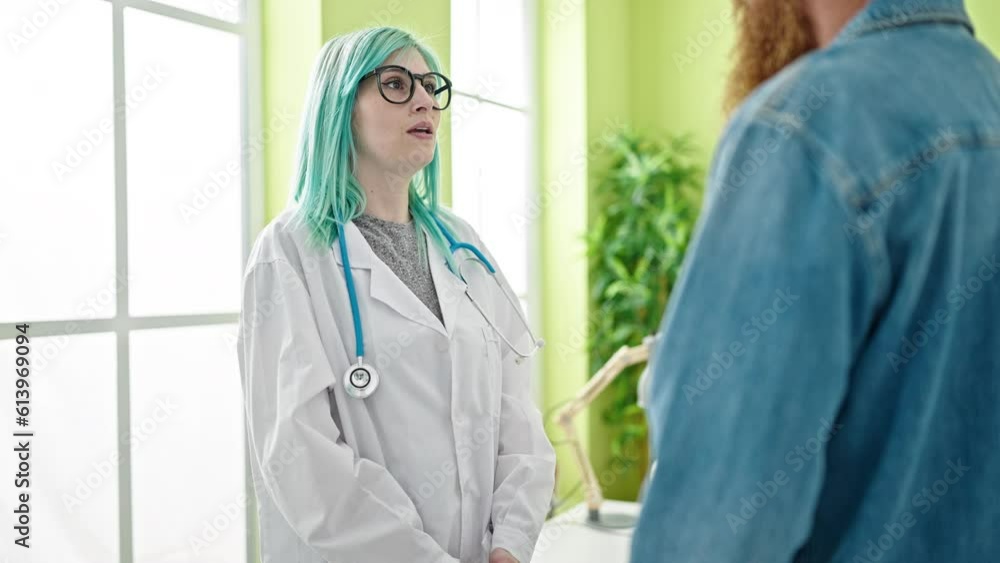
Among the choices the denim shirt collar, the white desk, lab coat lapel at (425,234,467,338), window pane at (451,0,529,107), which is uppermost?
window pane at (451,0,529,107)

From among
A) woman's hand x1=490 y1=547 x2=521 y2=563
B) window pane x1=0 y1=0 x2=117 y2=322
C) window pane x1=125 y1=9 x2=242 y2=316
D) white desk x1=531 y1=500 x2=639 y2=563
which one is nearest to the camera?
woman's hand x1=490 y1=547 x2=521 y2=563

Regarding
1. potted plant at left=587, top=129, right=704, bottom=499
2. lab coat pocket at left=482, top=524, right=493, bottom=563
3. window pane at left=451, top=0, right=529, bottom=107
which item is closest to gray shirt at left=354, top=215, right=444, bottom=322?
lab coat pocket at left=482, top=524, right=493, bottom=563

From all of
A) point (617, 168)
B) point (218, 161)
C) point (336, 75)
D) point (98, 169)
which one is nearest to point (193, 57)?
point (218, 161)

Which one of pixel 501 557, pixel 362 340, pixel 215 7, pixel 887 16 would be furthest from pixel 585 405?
pixel 887 16

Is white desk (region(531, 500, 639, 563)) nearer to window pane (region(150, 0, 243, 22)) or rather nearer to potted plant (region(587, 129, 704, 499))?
potted plant (region(587, 129, 704, 499))

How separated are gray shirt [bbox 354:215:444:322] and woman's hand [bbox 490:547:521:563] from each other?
0.42m

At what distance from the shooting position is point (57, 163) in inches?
70.4

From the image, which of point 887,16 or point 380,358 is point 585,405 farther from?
point 887,16

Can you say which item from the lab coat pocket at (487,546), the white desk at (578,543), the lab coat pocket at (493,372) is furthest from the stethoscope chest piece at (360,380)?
the white desk at (578,543)

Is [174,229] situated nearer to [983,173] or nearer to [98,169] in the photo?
[98,169]

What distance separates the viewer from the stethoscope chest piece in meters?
1.38

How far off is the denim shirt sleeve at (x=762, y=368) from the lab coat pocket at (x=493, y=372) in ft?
3.03

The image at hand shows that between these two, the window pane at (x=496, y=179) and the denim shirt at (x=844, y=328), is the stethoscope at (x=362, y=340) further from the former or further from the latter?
the window pane at (x=496, y=179)

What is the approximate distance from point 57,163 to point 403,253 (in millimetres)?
808
